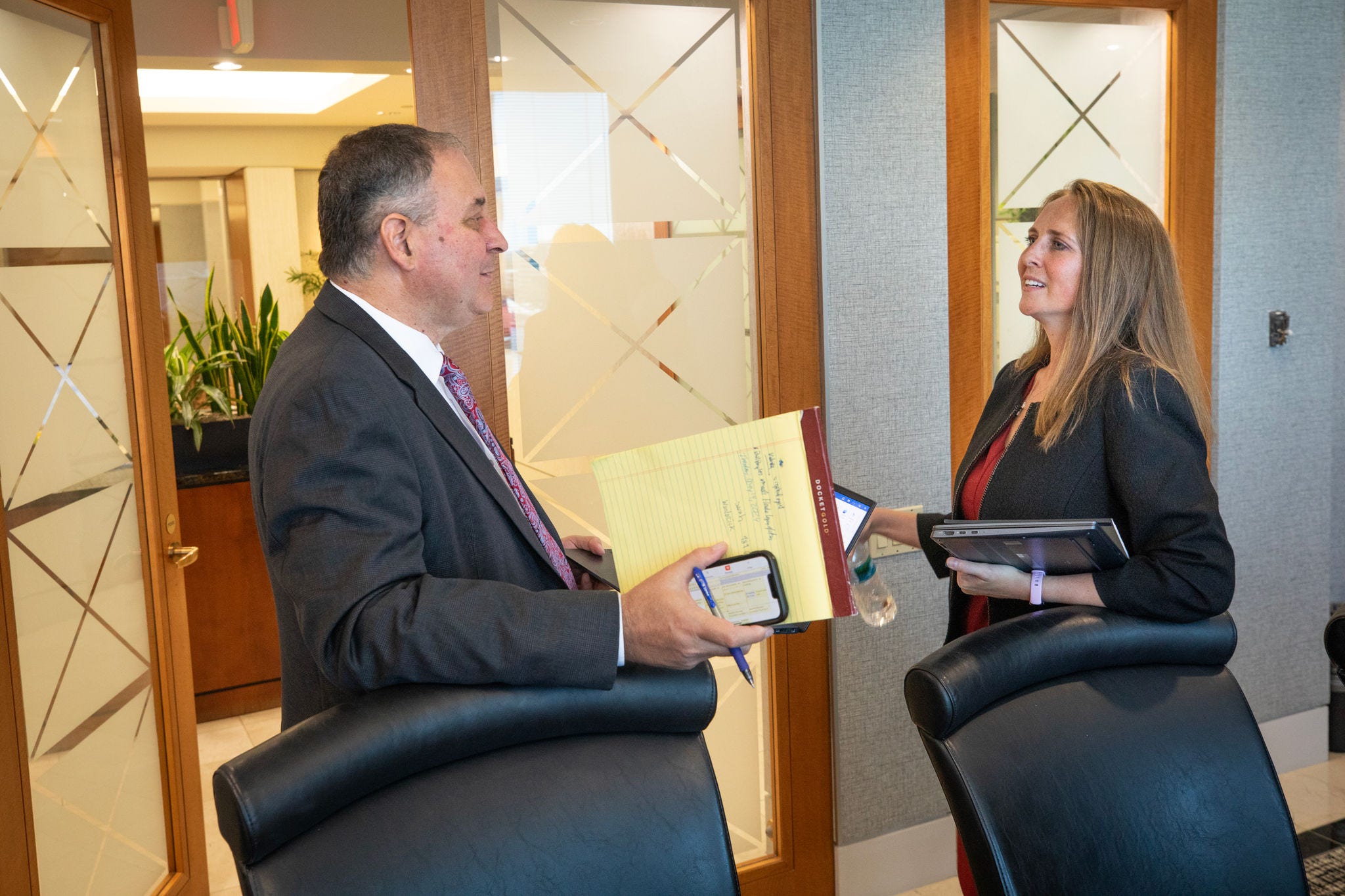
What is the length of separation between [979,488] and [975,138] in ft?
3.73

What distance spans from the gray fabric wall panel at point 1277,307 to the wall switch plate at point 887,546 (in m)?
1.09

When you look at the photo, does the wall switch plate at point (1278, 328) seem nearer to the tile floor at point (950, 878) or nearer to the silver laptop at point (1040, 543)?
the tile floor at point (950, 878)

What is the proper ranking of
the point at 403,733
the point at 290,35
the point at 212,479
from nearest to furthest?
1. the point at 403,733
2. the point at 212,479
3. the point at 290,35

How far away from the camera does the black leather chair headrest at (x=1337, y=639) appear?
167 centimetres

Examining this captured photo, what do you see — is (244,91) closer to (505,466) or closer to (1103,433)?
(505,466)

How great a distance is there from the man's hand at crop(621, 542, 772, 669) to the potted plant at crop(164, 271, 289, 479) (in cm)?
321

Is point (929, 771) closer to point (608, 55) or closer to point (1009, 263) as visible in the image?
point (1009, 263)

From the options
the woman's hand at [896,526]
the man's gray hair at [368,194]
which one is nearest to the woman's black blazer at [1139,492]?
the woman's hand at [896,526]

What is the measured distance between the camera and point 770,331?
2494mm

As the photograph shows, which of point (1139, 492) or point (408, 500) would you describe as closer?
point (408, 500)

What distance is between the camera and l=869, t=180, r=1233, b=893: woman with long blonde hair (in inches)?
62.7

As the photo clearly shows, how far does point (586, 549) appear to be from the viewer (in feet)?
5.55

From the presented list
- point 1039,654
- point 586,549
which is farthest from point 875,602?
point 1039,654

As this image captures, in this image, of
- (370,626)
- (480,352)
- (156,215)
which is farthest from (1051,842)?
(156,215)
